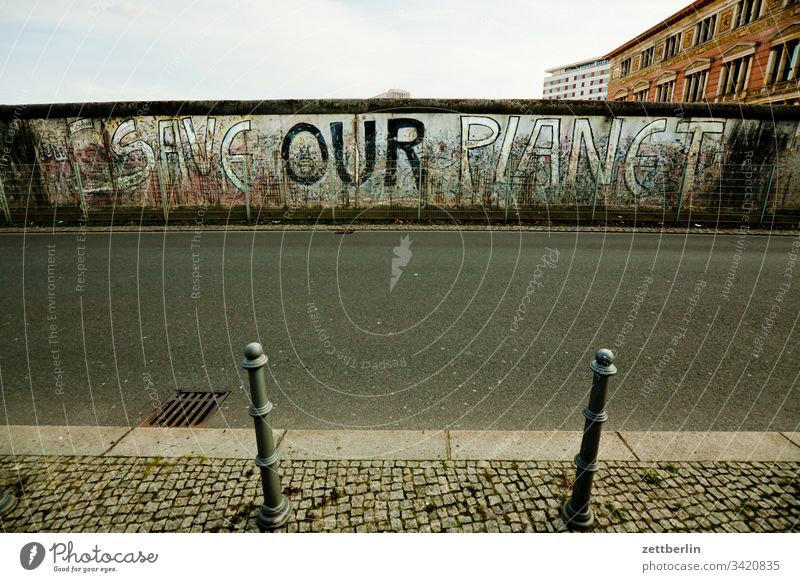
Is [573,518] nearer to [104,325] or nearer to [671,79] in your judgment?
[104,325]

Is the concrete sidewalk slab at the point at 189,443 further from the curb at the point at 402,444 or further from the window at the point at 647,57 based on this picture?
the window at the point at 647,57

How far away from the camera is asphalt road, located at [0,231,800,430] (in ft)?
12.3

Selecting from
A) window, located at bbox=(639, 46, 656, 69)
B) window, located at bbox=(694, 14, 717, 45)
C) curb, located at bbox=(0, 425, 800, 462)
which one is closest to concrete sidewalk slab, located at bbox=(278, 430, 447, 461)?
curb, located at bbox=(0, 425, 800, 462)

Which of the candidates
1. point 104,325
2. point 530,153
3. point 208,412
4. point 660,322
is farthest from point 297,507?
point 530,153

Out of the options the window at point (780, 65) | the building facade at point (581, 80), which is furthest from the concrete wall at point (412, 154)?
the building facade at point (581, 80)

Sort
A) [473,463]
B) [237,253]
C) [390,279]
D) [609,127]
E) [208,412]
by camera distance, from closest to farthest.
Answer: [473,463]
[208,412]
[390,279]
[237,253]
[609,127]

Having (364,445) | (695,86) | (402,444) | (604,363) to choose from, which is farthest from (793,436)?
(695,86)

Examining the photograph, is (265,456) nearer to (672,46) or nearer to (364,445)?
(364,445)

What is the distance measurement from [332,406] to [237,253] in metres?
6.29

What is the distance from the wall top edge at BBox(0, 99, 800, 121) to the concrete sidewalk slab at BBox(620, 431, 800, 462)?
39.5ft

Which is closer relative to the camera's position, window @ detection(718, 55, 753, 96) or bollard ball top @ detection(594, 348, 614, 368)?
bollard ball top @ detection(594, 348, 614, 368)

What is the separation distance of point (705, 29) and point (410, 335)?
136 ft

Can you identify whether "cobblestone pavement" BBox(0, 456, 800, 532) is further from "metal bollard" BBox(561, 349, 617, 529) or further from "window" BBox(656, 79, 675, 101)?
"window" BBox(656, 79, 675, 101)

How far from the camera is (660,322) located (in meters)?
5.54
